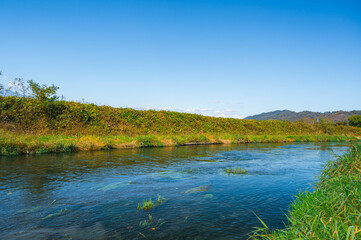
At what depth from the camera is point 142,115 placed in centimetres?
2312

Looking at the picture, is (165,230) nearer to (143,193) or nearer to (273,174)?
(143,193)

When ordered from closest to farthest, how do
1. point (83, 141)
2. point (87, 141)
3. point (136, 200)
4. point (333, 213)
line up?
point (333, 213) < point (136, 200) < point (83, 141) < point (87, 141)

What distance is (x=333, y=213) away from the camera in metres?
2.86

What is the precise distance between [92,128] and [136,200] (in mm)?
14831

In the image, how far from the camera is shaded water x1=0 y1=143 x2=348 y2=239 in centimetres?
396

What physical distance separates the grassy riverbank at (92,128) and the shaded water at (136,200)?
3.74 metres

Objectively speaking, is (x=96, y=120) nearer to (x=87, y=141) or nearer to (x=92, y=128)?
(x=92, y=128)

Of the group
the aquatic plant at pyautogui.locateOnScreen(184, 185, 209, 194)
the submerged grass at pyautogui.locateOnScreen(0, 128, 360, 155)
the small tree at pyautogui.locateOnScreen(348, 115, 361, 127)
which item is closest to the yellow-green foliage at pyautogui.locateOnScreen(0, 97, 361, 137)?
the submerged grass at pyautogui.locateOnScreen(0, 128, 360, 155)

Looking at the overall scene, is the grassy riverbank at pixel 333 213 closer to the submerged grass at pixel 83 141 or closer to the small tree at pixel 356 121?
the submerged grass at pixel 83 141

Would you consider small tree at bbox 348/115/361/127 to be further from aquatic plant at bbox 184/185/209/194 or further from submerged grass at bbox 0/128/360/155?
aquatic plant at bbox 184/185/209/194

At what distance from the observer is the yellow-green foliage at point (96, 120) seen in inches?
637

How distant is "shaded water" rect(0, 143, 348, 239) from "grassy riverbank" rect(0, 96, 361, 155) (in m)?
3.74

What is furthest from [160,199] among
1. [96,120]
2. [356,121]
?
[356,121]

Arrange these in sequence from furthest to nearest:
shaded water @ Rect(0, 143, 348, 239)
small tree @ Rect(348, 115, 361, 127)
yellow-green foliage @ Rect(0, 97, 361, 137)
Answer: small tree @ Rect(348, 115, 361, 127)
yellow-green foliage @ Rect(0, 97, 361, 137)
shaded water @ Rect(0, 143, 348, 239)
